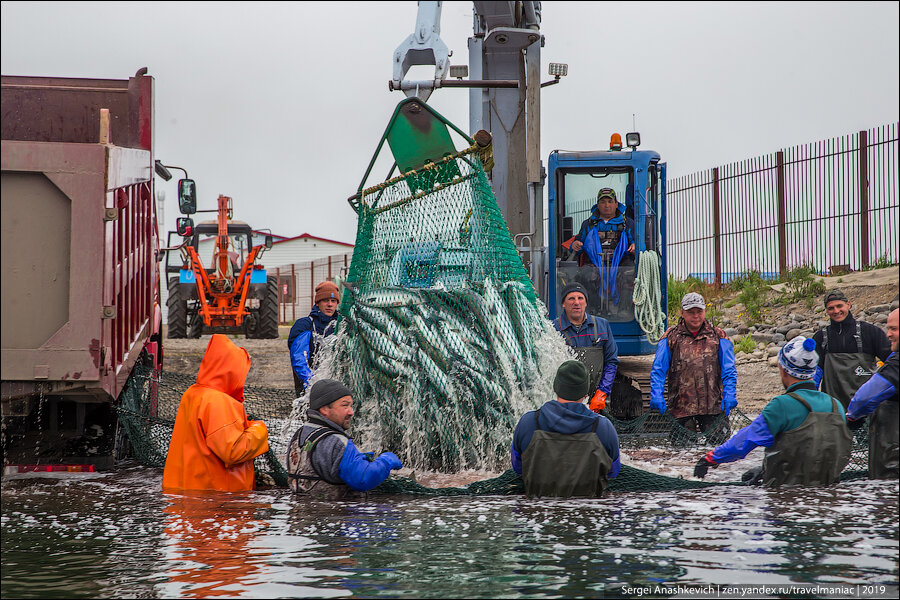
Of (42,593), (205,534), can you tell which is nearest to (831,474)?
(205,534)

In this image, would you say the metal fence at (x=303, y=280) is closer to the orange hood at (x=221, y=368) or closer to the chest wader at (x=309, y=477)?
the orange hood at (x=221, y=368)

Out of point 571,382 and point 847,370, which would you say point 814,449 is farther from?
point 847,370

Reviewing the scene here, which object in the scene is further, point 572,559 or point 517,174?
point 517,174

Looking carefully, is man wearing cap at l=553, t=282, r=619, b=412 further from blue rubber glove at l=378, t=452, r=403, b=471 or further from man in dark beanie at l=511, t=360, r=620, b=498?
blue rubber glove at l=378, t=452, r=403, b=471

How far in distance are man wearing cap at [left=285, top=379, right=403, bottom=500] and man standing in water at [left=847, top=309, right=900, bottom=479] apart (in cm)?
250

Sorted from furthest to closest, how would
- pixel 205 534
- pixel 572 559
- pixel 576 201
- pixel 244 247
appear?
pixel 244 247, pixel 576 201, pixel 205 534, pixel 572 559

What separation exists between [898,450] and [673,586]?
1.81 metres

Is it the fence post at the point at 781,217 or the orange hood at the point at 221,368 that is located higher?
the fence post at the point at 781,217

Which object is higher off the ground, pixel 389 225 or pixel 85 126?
pixel 85 126

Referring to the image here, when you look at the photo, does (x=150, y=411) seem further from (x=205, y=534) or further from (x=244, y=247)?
(x=244, y=247)

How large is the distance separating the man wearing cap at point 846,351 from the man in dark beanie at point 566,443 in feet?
8.64

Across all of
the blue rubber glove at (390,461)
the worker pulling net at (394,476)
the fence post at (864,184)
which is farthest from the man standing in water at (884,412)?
the fence post at (864,184)

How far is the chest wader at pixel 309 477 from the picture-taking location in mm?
5098

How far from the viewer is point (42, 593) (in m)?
3.54
